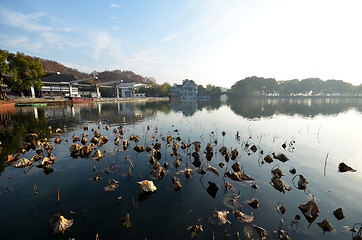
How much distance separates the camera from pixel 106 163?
30.8 feet

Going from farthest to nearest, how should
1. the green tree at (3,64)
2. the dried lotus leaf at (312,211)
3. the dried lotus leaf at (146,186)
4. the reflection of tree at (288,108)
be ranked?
the green tree at (3,64) < the reflection of tree at (288,108) < the dried lotus leaf at (146,186) < the dried lotus leaf at (312,211)

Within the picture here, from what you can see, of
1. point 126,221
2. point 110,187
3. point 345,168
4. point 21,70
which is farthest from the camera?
point 21,70

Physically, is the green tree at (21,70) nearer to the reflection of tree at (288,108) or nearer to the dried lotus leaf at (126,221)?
the dried lotus leaf at (126,221)

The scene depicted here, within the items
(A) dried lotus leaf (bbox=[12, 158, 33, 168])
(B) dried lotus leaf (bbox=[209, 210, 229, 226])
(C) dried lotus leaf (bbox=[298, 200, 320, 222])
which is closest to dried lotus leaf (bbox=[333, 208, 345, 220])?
(C) dried lotus leaf (bbox=[298, 200, 320, 222])

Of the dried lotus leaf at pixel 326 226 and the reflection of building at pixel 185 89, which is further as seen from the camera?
the reflection of building at pixel 185 89

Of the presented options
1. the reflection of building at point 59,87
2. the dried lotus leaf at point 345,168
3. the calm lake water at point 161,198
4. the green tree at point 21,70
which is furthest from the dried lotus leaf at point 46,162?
the reflection of building at point 59,87

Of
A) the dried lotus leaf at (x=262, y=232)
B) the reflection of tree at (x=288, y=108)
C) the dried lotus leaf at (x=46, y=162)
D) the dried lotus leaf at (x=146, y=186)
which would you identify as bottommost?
the dried lotus leaf at (x=262, y=232)

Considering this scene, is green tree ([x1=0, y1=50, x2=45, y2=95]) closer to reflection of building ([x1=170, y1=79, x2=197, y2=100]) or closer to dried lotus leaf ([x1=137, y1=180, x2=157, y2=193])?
dried lotus leaf ([x1=137, y1=180, x2=157, y2=193])

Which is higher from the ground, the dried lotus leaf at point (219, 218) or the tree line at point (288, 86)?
the tree line at point (288, 86)

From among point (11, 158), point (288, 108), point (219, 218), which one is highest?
point (288, 108)

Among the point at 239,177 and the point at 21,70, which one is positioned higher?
the point at 21,70

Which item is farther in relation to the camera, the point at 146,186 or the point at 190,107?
the point at 190,107

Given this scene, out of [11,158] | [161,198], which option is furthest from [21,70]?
[161,198]

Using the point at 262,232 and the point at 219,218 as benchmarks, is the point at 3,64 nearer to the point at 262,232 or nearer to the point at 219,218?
the point at 219,218
